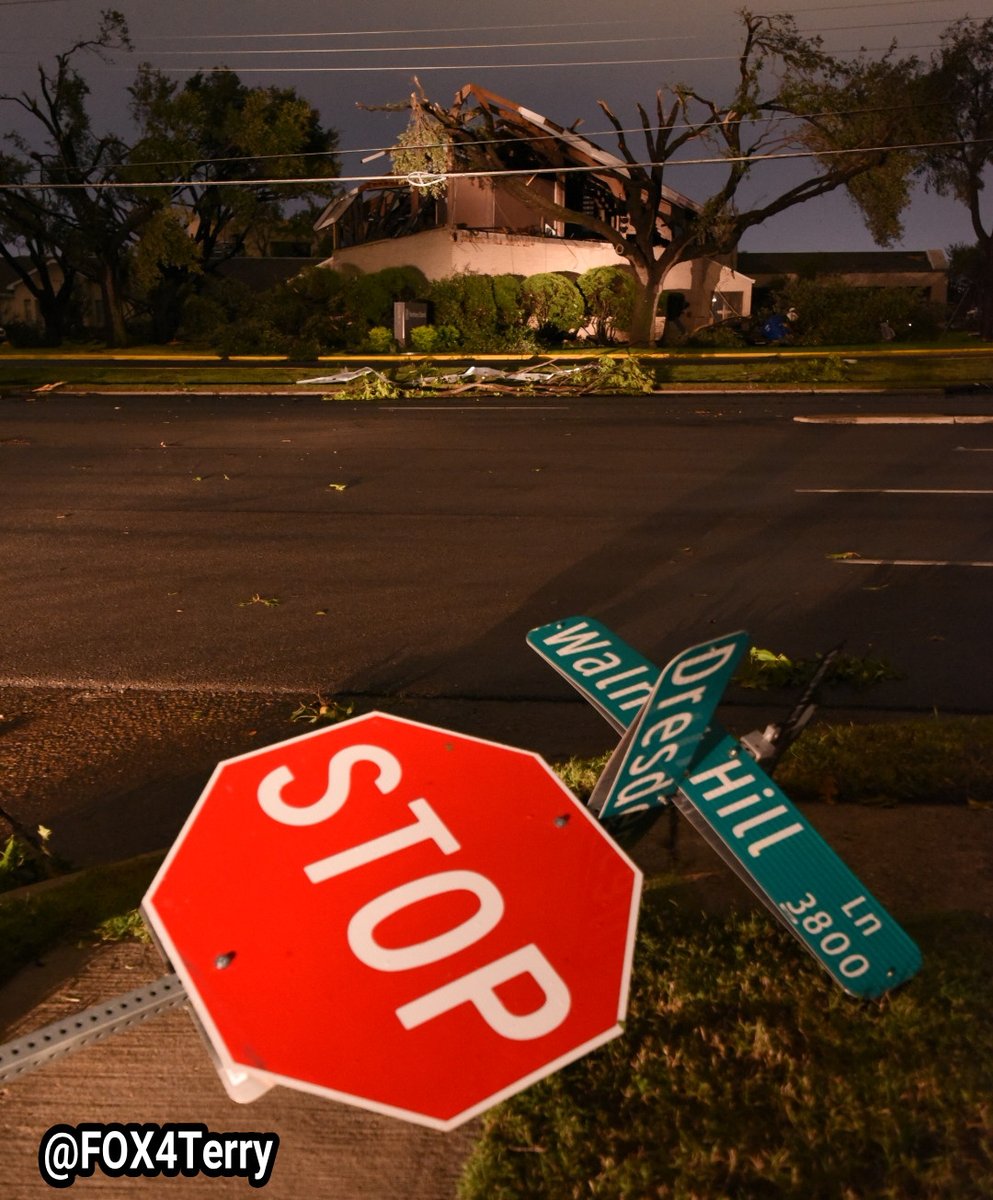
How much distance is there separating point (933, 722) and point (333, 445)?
1178 cm

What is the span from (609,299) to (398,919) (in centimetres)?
3773

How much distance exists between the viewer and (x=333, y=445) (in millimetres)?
16125

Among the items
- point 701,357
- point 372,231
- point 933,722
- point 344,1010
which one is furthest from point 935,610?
point 372,231

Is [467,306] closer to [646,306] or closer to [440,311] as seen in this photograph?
[440,311]

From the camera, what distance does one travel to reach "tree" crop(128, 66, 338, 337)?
41.6 meters

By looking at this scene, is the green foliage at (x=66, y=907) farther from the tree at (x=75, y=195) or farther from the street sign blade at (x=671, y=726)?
the tree at (x=75, y=195)

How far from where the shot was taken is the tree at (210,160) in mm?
41625

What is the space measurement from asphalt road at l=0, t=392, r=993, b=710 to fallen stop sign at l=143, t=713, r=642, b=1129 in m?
3.43

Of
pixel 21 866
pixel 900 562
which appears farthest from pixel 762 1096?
pixel 900 562

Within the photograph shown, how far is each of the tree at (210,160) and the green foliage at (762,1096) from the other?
127ft

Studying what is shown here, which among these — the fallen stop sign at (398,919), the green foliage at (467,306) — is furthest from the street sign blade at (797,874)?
the green foliage at (467,306)

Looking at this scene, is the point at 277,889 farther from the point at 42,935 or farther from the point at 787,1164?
the point at 42,935

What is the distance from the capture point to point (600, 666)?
3.38 metres

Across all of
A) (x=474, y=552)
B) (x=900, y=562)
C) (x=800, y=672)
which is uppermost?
(x=800, y=672)
